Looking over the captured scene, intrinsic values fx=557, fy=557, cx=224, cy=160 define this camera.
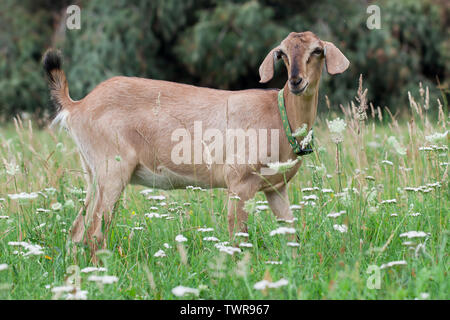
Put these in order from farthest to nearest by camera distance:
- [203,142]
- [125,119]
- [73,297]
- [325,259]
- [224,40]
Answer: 1. [224,40]
2. [125,119]
3. [203,142]
4. [325,259]
5. [73,297]

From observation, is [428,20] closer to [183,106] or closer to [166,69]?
[166,69]

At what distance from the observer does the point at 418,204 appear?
11.4ft

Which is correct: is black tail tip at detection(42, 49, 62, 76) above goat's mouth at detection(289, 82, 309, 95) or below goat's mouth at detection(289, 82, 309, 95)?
above

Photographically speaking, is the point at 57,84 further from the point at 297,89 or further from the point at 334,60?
the point at 334,60

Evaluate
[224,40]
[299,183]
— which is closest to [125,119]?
[299,183]

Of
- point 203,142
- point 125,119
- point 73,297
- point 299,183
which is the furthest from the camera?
point 299,183

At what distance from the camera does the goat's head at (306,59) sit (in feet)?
10.1

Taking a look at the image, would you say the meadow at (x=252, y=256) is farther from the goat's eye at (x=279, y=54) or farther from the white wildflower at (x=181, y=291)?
the goat's eye at (x=279, y=54)

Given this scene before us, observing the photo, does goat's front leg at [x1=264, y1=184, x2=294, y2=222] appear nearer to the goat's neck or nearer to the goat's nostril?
the goat's neck

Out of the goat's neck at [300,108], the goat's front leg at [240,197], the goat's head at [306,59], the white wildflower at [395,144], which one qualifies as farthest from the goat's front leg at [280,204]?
the white wildflower at [395,144]

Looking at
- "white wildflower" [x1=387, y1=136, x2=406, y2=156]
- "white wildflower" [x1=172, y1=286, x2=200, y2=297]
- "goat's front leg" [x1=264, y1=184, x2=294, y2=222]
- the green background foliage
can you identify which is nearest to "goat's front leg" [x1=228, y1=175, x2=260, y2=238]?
"goat's front leg" [x1=264, y1=184, x2=294, y2=222]

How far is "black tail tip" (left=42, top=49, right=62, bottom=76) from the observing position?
146 inches

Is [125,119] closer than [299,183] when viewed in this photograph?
Yes
